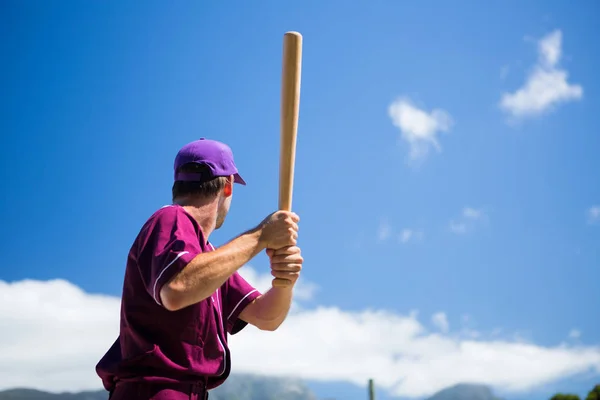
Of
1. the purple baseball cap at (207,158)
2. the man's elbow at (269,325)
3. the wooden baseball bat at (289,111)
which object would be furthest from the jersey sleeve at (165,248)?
the man's elbow at (269,325)

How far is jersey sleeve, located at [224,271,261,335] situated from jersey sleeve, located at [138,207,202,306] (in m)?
1.02

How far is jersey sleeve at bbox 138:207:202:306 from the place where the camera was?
3.21 meters

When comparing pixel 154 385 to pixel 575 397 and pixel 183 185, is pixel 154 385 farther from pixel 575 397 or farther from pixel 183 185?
pixel 575 397

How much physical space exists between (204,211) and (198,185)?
16cm

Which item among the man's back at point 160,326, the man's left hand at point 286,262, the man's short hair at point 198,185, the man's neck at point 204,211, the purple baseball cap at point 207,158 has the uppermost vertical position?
the purple baseball cap at point 207,158

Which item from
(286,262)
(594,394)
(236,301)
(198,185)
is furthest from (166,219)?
(594,394)

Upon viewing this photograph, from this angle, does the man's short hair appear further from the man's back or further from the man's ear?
the man's back

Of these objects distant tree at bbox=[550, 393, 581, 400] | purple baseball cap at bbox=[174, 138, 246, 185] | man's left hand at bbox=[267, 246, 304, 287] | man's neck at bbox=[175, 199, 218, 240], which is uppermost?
distant tree at bbox=[550, 393, 581, 400]

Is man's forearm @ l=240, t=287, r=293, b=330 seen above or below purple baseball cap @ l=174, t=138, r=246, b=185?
below

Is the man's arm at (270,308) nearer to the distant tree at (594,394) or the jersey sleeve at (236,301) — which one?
the jersey sleeve at (236,301)

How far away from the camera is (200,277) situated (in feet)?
10.5

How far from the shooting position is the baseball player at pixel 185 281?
3.24m

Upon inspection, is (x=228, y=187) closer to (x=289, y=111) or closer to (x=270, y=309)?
(x=289, y=111)

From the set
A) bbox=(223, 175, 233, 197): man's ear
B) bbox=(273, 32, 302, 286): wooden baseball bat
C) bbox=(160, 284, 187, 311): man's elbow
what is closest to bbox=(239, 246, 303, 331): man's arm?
bbox=(273, 32, 302, 286): wooden baseball bat
